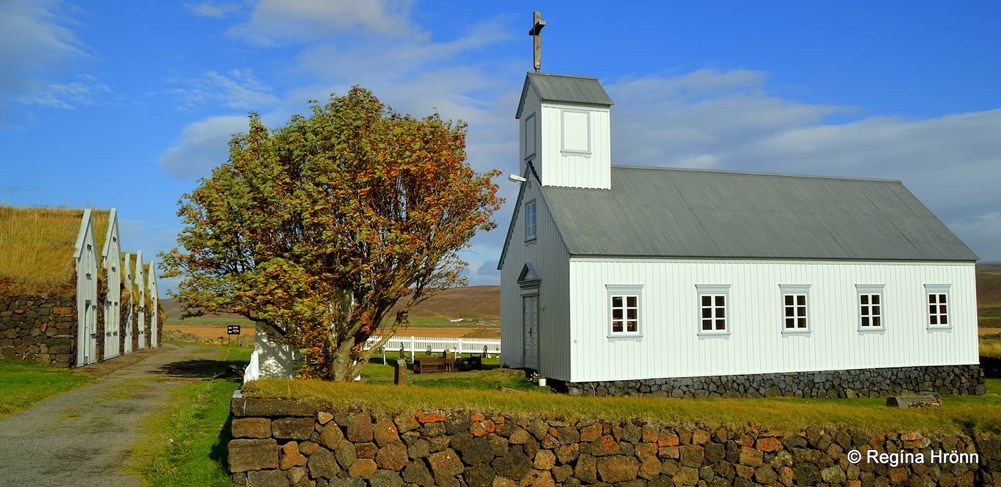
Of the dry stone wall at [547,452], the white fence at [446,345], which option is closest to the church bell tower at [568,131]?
the white fence at [446,345]

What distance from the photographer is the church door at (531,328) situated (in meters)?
24.6

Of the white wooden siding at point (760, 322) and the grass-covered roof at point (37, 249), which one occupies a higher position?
the grass-covered roof at point (37, 249)

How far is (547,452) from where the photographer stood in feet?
36.3

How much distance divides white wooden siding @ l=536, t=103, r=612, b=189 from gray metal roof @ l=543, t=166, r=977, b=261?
1.49 feet

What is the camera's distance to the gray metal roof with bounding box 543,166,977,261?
23750mm

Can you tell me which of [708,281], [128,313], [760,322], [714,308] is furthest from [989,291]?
[128,313]

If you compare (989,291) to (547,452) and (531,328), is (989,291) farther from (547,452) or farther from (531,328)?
(547,452)

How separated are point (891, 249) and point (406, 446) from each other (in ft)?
71.0

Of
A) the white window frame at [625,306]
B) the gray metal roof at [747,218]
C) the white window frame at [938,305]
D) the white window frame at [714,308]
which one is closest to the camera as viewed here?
the white window frame at [625,306]

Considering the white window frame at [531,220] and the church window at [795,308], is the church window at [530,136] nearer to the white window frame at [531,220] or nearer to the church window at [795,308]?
the white window frame at [531,220]

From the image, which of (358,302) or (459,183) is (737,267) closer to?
(459,183)

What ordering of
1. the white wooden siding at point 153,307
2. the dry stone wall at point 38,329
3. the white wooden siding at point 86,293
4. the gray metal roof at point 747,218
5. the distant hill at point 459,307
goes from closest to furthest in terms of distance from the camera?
the gray metal roof at point 747,218
the dry stone wall at point 38,329
the white wooden siding at point 86,293
the white wooden siding at point 153,307
the distant hill at point 459,307

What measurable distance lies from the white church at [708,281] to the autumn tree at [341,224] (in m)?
3.82

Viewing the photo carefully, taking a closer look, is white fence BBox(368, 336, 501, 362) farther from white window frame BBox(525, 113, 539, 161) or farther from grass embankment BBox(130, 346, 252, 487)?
grass embankment BBox(130, 346, 252, 487)
